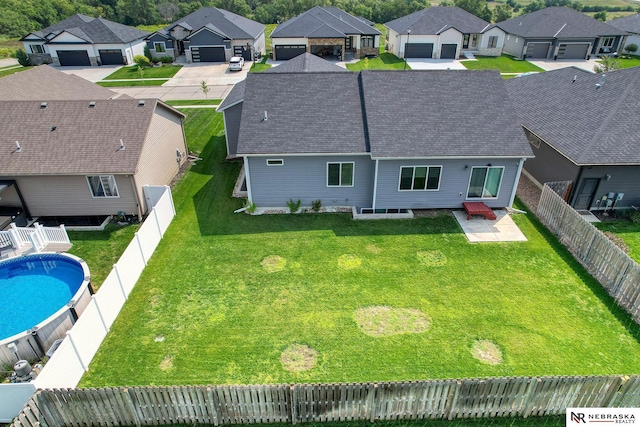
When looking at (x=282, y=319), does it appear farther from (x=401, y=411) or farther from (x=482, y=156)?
(x=482, y=156)

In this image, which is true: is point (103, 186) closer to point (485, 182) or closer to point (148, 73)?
point (485, 182)

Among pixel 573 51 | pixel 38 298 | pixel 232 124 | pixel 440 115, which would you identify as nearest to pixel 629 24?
pixel 573 51

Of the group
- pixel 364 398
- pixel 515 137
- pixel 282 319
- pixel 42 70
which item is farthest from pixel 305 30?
pixel 364 398

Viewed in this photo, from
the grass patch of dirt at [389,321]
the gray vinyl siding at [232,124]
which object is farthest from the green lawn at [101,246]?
the grass patch of dirt at [389,321]

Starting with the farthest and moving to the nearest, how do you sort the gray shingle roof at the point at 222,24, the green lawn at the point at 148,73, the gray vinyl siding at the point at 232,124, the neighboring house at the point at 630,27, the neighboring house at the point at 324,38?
1. the neighboring house at the point at 630,27
2. the gray shingle roof at the point at 222,24
3. the neighboring house at the point at 324,38
4. the green lawn at the point at 148,73
5. the gray vinyl siding at the point at 232,124

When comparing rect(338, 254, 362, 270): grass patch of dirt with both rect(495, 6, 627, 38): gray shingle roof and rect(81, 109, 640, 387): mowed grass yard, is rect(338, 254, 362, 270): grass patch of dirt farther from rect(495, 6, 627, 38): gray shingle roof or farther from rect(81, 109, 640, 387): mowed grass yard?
rect(495, 6, 627, 38): gray shingle roof

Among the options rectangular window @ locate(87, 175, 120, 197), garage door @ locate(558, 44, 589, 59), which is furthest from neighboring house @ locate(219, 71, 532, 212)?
garage door @ locate(558, 44, 589, 59)

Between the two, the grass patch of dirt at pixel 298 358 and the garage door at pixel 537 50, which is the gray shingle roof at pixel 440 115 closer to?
the grass patch of dirt at pixel 298 358
